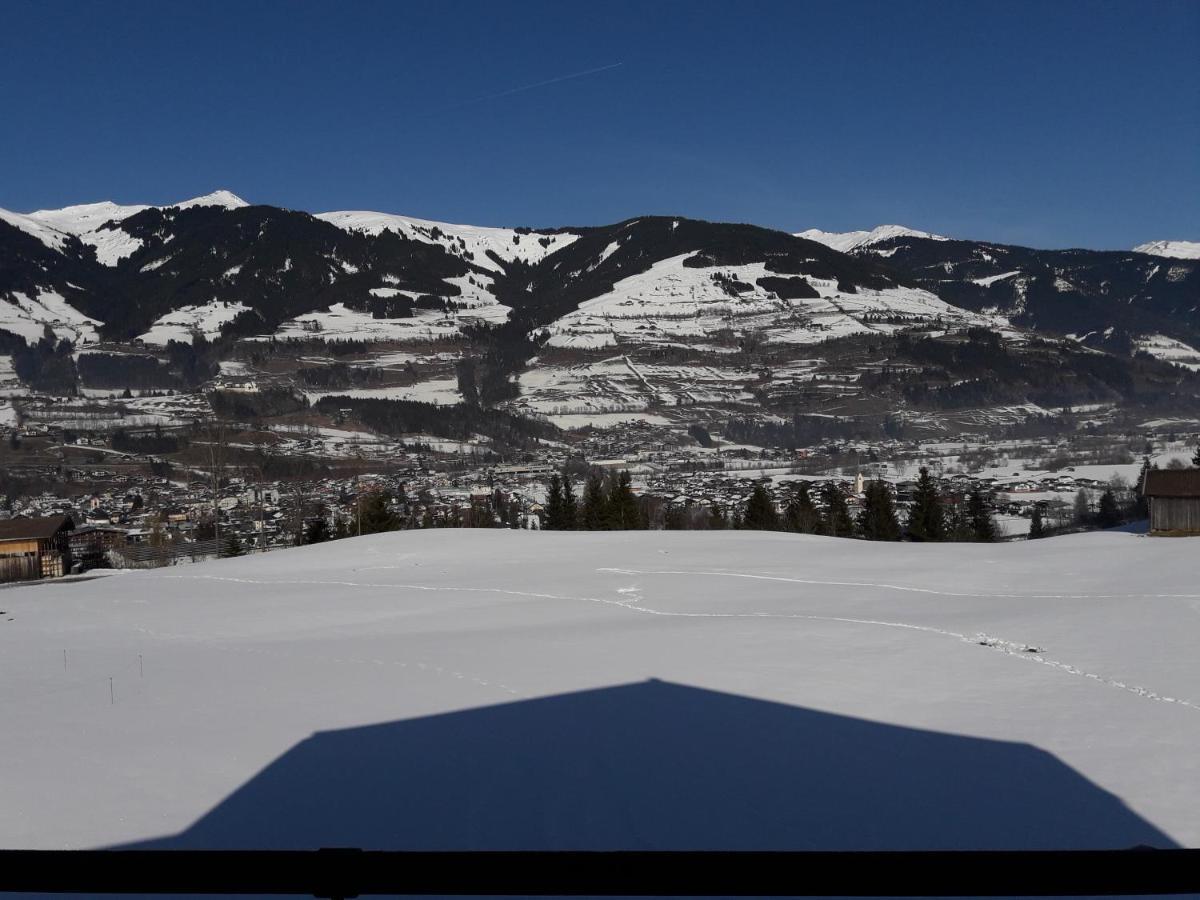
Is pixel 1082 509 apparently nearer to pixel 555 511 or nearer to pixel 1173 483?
pixel 1173 483

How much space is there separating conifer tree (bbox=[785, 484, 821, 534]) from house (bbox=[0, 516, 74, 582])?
23.4m

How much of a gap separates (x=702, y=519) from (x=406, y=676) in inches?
1168

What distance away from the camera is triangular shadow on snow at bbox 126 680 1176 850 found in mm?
4699

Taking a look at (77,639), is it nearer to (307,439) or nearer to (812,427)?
(307,439)

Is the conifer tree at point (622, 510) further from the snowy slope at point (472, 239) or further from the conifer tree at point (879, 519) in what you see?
the snowy slope at point (472, 239)

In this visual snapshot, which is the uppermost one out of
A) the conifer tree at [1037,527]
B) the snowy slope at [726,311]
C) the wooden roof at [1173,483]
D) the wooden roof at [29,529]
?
the snowy slope at [726,311]

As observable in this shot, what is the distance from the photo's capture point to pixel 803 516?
35.2 metres

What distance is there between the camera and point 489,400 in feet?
300

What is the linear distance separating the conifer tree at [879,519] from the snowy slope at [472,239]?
14691cm

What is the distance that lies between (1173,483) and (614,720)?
67.6 feet

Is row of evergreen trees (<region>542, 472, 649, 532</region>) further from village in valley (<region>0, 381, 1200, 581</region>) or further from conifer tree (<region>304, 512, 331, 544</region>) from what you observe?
conifer tree (<region>304, 512, 331, 544</region>)

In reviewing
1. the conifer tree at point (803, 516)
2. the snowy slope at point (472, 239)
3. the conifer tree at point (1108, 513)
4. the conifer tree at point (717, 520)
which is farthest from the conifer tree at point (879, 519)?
the snowy slope at point (472, 239)

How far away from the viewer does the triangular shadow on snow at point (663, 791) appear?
4699 mm

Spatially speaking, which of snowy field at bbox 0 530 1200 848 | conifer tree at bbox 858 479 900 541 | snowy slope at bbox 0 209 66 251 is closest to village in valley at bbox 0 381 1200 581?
conifer tree at bbox 858 479 900 541
